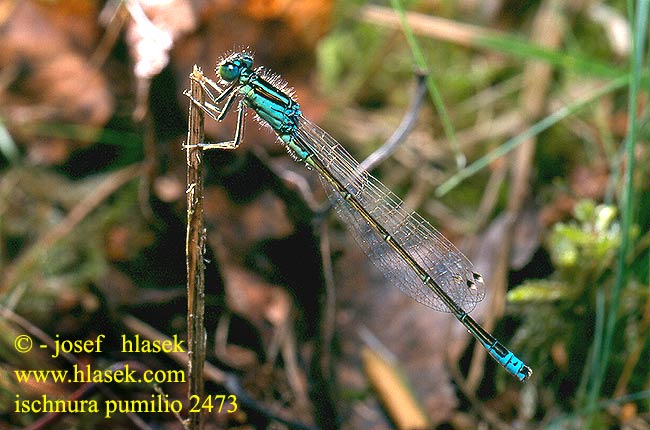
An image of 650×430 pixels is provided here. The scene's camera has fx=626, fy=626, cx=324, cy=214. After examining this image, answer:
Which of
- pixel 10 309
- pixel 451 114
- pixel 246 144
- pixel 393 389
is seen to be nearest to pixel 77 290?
pixel 10 309

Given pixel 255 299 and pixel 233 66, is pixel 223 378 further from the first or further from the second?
pixel 233 66

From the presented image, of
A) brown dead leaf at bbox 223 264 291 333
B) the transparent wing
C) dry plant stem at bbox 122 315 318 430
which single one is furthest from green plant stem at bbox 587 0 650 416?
brown dead leaf at bbox 223 264 291 333

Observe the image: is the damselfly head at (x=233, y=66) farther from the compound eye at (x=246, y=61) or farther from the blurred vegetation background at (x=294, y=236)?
Answer: the blurred vegetation background at (x=294, y=236)

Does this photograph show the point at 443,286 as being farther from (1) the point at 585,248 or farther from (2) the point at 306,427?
(2) the point at 306,427

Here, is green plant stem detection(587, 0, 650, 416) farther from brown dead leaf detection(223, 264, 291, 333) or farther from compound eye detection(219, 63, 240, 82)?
compound eye detection(219, 63, 240, 82)

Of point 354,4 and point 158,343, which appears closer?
point 158,343

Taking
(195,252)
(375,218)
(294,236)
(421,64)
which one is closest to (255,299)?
(294,236)
